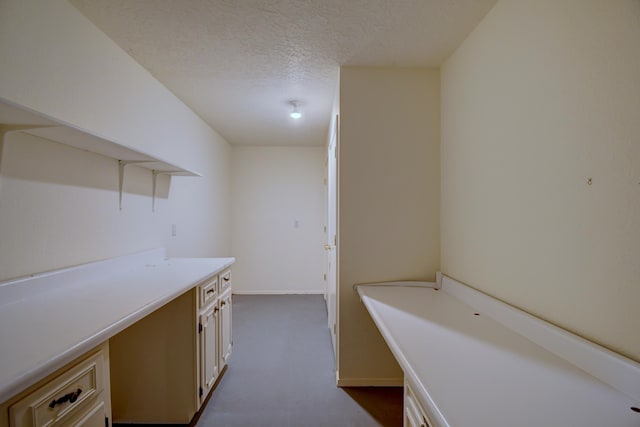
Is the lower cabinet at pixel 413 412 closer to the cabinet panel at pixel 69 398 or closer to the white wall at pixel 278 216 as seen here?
the cabinet panel at pixel 69 398

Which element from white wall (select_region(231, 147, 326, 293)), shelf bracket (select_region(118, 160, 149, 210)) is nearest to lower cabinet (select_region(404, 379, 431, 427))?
shelf bracket (select_region(118, 160, 149, 210))

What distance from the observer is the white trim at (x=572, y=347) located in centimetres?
81

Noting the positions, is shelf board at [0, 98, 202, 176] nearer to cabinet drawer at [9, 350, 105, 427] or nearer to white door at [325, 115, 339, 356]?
cabinet drawer at [9, 350, 105, 427]

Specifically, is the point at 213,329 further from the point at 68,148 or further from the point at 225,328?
the point at 68,148

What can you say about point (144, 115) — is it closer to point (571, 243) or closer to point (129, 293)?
point (129, 293)

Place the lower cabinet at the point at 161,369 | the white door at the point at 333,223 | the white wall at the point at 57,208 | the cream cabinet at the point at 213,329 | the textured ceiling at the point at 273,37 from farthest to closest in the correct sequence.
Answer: the white door at the point at 333,223 < the cream cabinet at the point at 213,329 < the lower cabinet at the point at 161,369 < the textured ceiling at the point at 273,37 < the white wall at the point at 57,208

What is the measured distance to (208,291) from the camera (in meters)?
1.92

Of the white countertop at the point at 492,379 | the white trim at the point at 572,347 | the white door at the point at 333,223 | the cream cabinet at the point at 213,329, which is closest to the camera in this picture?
the white countertop at the point at 492,379

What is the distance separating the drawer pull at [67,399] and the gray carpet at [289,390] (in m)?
1.04

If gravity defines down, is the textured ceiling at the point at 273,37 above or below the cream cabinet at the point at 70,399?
above

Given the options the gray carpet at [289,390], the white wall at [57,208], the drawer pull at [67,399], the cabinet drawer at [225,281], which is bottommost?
the gray carpet at [289,390]

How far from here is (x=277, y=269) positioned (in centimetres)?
454

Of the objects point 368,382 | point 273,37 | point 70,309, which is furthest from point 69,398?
point 273,37

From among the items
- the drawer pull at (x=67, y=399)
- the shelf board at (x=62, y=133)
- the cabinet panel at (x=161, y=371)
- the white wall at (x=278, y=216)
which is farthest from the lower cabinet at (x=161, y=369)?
the white wall at (x=278, y=216)
